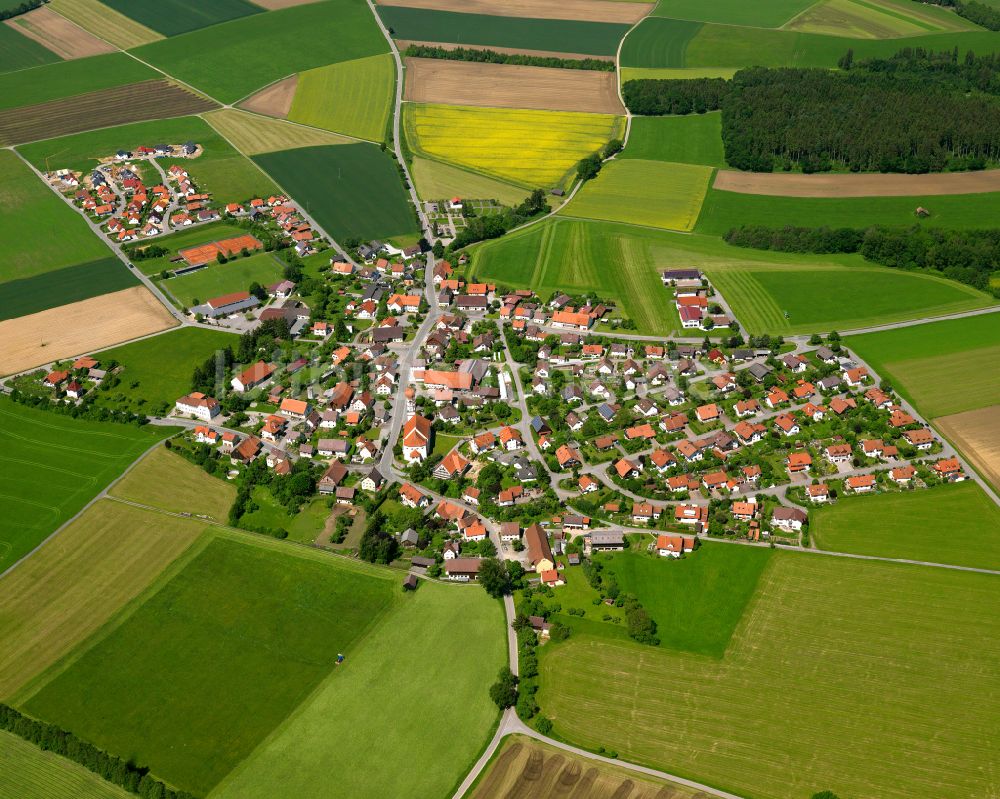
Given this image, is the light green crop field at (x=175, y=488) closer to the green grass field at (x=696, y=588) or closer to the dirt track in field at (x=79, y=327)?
the dirt track in field at (x=79, y=327)

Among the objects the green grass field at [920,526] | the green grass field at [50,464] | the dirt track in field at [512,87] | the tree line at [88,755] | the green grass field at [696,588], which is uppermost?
the dirt track in field at [512,87]

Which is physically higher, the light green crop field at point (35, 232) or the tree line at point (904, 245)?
the tree line at point (904, 245)

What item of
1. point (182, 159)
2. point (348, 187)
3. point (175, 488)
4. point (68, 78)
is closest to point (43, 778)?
point (175, 488)

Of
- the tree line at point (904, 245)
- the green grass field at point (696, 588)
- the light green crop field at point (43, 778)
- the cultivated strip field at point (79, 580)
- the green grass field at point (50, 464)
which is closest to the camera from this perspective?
the light green crop field at point (43, 778)

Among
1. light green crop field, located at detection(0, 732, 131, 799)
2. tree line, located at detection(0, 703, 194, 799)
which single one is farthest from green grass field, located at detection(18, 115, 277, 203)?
light green crop field, located at detection(0, 732, 131, 799)

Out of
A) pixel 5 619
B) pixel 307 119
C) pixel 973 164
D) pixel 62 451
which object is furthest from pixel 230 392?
pixel 973 164

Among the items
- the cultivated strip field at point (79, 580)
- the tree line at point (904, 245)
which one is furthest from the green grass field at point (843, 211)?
the cultivated strip field at point (79, 580)
